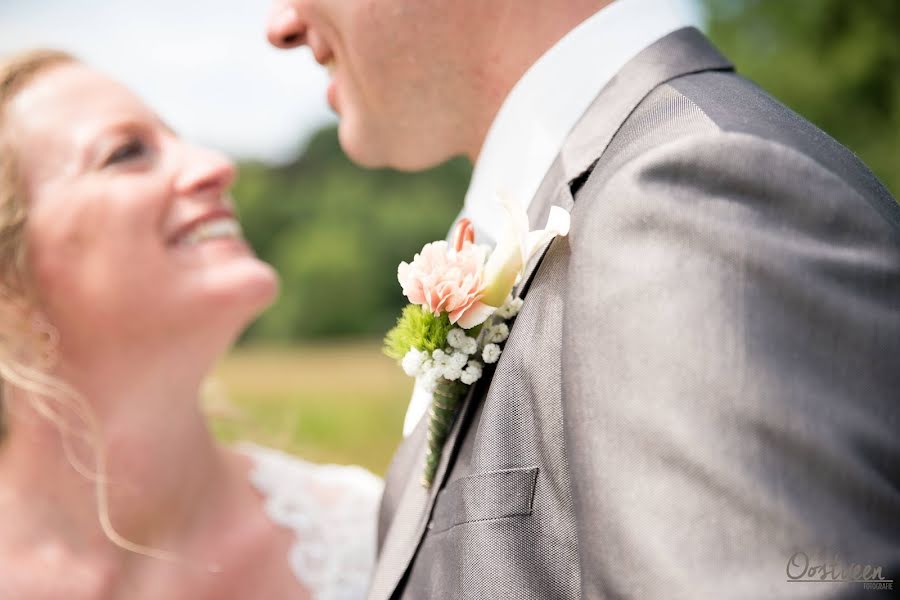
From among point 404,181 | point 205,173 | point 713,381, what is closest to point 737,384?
point 713,381

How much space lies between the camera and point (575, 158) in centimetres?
144

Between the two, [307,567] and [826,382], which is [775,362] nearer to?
[826,382]

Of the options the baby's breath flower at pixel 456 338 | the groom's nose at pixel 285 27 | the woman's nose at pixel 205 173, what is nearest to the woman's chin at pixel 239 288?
the woman's nose at pixel 205 173

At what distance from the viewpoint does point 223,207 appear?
292cm

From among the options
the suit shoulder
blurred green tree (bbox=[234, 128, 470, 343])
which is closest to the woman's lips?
the suit shoulder

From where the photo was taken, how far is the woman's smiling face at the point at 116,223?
267 cm

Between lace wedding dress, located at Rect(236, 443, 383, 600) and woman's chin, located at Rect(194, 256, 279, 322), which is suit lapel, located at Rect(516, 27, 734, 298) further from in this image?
lace wedding dress, located at Rect(236, 443, 383, 600)

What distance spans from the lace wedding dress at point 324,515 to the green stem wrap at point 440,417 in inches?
61.0

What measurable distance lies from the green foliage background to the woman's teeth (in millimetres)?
10312

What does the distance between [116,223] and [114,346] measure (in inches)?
A: 15.9

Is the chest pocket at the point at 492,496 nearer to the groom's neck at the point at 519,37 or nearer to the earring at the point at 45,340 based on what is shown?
the groom's neck at the point at 519,37

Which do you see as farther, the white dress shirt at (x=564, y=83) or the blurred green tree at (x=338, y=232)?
the blurred green tree at (x=338, y=232)

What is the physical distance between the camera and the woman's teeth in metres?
2.86

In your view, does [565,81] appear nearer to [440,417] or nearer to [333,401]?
[440,417]
